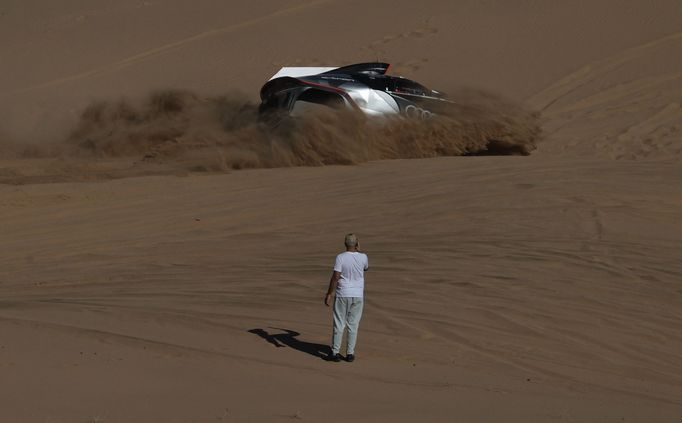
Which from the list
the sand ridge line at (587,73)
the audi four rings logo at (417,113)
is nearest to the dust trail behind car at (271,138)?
the audi four rings logo at (417,113)

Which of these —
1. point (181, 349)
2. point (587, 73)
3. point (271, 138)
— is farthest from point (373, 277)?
point (587, 73)

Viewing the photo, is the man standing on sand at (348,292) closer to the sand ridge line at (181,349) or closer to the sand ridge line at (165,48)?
the sand ridge line at (181,349)

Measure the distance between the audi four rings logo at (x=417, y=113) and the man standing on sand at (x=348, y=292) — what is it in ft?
25.2

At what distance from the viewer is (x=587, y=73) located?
20.4 metres

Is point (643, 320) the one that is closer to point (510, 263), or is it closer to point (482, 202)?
point (510, 263)

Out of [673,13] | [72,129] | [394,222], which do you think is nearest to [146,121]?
[72,129]

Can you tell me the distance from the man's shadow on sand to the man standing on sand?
0.25m

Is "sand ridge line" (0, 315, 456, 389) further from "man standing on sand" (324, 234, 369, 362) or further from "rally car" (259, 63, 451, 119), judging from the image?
"rally car" (259, 63, 451, 119)

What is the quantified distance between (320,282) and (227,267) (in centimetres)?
118

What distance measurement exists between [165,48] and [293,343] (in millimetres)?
22827

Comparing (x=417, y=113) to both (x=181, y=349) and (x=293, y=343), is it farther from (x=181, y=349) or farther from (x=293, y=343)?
(x=181, y=349)

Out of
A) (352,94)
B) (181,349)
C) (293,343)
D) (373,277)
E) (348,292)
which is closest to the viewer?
(181,349)

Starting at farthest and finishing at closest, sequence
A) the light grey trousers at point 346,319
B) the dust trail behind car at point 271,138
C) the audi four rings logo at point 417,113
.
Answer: the audi four rings logo at point 417,113 → the dust trail behind car at point 271,138 → the light grey trousers at point 346,319

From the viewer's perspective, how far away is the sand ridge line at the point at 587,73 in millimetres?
19219
